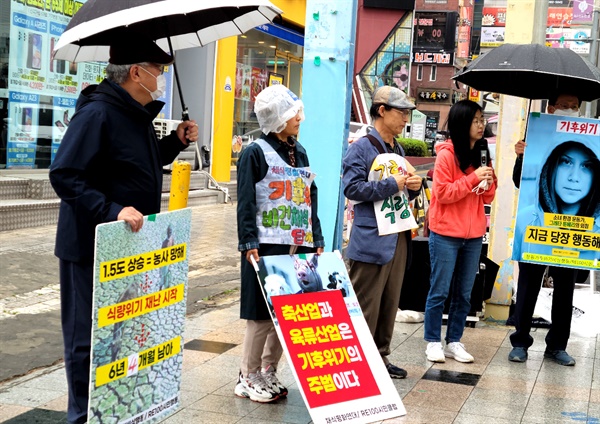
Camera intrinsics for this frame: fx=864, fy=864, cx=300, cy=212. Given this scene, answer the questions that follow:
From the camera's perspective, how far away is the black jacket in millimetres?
3602

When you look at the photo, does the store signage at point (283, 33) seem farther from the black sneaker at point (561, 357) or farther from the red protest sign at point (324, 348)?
the red protest sign at point (324, 348)

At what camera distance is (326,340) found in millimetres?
4676

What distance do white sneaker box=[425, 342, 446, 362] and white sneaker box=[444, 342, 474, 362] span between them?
3.7 inches

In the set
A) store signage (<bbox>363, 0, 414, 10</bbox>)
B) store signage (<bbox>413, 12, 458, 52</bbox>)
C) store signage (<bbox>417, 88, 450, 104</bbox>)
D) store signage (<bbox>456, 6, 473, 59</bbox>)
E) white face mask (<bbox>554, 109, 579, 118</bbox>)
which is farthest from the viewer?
store signage (<bbox>456, 6, 473, 59</bbox>)

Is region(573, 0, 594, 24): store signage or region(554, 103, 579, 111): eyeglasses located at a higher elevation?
region(573, 0, 594, 24): store signage

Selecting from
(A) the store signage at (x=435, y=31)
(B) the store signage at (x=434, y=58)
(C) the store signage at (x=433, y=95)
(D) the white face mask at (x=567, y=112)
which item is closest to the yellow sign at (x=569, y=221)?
(D) the white face mask at (x=567, y=112)

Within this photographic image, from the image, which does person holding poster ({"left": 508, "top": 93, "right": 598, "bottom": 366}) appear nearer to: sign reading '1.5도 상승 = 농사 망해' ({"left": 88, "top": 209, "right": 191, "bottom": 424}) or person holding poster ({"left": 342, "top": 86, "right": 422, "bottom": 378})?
person holding poster ({"left": 342, "top": 86, "right": 422, "bottom": 378})

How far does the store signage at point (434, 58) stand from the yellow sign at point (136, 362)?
8290 centimetres

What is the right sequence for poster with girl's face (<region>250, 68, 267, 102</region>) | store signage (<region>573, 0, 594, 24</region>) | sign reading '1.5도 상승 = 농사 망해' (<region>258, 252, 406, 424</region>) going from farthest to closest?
store signage (<region>573, 0, 594, 24</region>) → poster with girl's face (<region>250, 68, 267, 102</region>) → sign reading '1.5도 상승 = 농사 망해' (<region>258, 252, 406, 424</region>)

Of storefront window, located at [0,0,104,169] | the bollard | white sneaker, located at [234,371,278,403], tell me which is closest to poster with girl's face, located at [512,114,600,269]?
white sneaker, located at [234,371,278,403]

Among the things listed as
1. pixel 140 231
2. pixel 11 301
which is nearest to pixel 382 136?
pixel 140 231

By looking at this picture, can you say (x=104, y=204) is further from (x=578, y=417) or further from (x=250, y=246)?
(x=578, y=417)

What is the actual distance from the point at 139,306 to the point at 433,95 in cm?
8471

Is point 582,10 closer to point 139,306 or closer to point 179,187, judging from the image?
point 179,187
